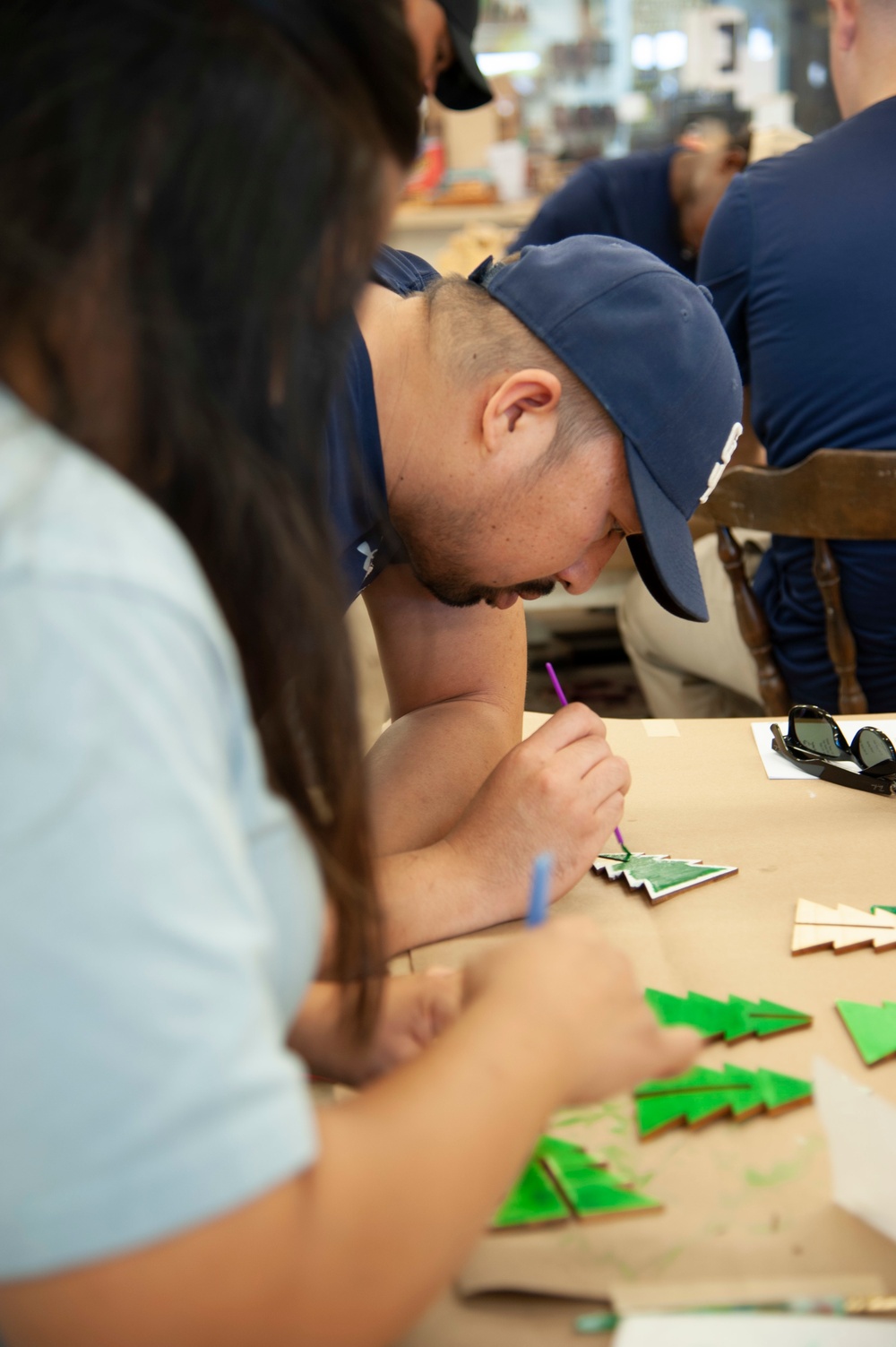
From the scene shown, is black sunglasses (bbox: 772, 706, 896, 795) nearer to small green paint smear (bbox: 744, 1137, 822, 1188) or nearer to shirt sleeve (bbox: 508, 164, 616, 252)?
small green paint smear (bbox: 744, 1137, 822, 1188)

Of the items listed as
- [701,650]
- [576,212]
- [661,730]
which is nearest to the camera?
[661,730]

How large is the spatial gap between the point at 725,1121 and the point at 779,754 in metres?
0.60

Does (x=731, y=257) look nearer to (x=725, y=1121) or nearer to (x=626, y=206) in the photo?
(x=626, y=206)

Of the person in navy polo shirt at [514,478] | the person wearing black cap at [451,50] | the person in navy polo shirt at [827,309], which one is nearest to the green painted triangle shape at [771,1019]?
the person in navy polo shirt at [514,478]

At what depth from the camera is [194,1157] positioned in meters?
0.41

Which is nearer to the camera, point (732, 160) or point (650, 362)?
point (650, 362)

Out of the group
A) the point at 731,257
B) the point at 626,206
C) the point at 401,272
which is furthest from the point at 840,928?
the point at 626,206

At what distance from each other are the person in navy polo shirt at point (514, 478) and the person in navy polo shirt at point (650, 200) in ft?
5.98

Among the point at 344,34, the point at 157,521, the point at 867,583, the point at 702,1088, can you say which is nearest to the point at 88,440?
the point at 157,521

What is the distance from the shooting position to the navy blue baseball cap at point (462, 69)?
74.8 inches

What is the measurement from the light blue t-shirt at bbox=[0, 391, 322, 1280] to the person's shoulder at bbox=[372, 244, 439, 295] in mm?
867

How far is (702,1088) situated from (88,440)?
52 cm

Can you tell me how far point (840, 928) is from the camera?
2.93 feet

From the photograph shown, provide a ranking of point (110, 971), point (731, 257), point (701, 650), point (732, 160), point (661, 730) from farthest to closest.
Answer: point (732, 160), point (701, 650), point (731, 257), point (661, 730), point (110, 971)
